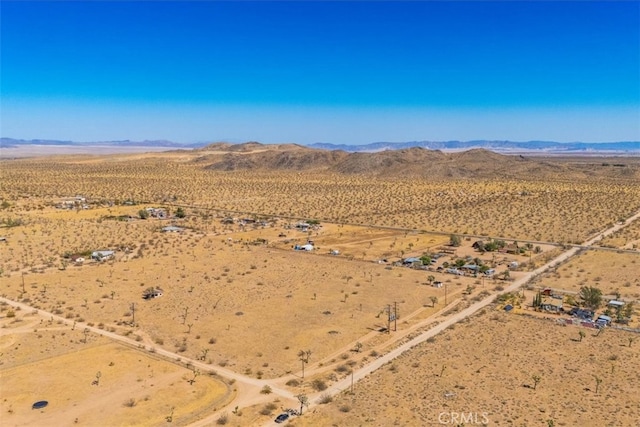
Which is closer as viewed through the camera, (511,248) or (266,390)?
(266,390)

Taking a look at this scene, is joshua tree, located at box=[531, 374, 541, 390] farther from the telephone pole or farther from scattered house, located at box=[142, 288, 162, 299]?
scattered house, located at box=[142, 288, 162, 299]

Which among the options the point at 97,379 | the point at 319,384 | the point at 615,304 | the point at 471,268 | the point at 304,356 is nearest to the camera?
the point at 319,384

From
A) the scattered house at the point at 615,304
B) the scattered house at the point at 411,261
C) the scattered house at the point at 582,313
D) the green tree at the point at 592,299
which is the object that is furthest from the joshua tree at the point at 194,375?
the scattered house at the point at 615,304

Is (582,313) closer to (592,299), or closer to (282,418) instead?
(592,299)

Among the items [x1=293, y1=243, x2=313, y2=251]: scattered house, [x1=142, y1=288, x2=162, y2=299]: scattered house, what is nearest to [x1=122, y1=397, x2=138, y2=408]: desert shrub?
[x1=142, y1=288, x2=162, y2=299]: scattered house

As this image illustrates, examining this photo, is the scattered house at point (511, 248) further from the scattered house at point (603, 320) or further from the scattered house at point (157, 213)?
the scattered house at point (157, 213)

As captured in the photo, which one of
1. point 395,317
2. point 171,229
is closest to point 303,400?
point 395,317

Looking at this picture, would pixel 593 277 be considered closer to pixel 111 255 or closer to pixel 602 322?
pixel 602 322
